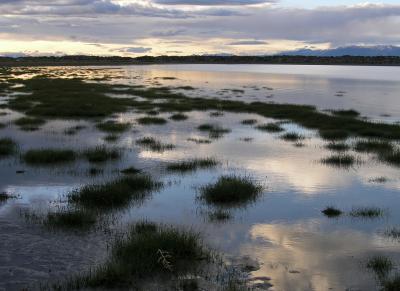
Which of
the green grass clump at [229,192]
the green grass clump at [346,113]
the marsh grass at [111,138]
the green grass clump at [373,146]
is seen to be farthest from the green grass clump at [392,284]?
the green grass clump at [346,113]

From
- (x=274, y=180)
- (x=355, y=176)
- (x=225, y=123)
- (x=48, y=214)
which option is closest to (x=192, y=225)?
(x=48, y=214)

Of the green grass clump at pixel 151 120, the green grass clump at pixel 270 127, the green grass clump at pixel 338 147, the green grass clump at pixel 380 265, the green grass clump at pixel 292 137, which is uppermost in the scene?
the green grass clump at pixel 151 120

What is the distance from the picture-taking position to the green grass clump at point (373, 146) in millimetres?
22469

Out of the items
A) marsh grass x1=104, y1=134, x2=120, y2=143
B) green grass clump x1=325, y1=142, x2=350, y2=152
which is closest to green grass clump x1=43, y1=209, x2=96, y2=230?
marsh grass x1=104, y1=134, x2=120, y2=143

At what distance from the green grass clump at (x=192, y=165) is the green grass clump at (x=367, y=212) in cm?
635

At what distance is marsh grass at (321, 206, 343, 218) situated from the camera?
514 inches

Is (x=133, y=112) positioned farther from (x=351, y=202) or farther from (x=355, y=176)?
(x=351, y=202)

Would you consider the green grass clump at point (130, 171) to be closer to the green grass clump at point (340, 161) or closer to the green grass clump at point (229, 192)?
the green grass clump at point (229, 192)

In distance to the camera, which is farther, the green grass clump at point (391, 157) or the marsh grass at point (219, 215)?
the green grass clump at point (391, 157)

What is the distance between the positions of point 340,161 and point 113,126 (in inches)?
514

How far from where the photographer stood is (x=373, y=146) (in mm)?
23312

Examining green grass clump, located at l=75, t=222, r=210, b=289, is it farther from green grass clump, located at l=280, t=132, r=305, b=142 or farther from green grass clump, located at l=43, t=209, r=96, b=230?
green grass clump, located at l=280, t=132, r=305, b=142

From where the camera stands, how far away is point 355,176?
57.3 ft

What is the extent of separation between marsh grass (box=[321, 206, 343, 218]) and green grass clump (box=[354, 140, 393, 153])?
31.9 ft
